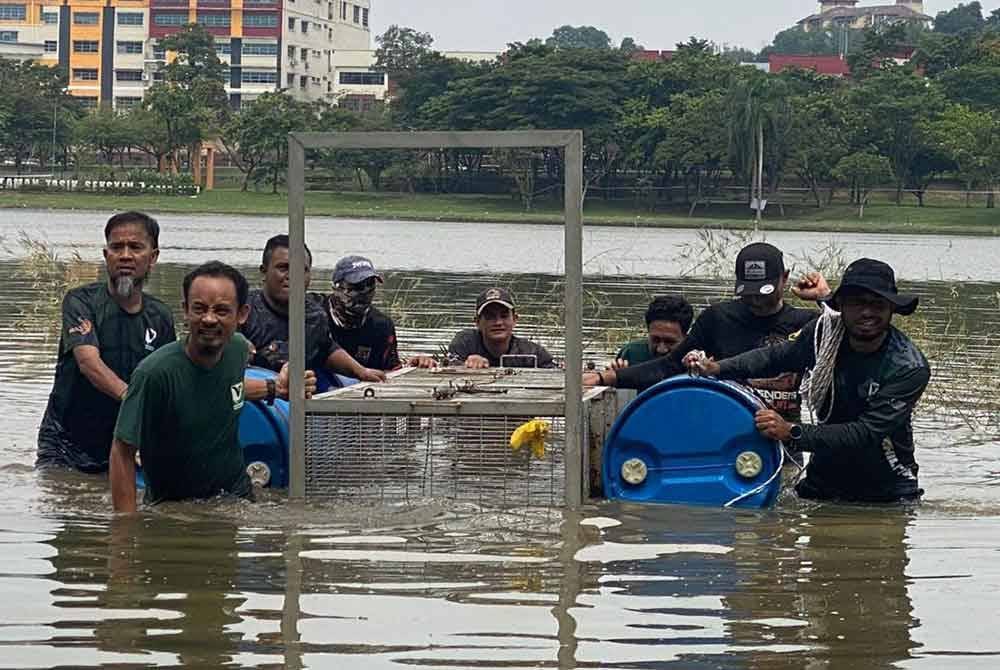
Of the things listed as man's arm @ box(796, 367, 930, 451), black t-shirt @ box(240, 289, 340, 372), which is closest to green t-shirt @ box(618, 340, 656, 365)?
black t-shirt @ box(240, 289, 340, 372)

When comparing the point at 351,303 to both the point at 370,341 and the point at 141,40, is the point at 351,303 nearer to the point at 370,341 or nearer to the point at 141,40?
the point at 370,341

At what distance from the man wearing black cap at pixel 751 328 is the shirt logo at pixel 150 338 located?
2.16 metres

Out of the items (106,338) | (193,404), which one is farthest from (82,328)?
(193,404)

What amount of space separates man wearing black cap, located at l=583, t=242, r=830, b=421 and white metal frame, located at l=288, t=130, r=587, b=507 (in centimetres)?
119

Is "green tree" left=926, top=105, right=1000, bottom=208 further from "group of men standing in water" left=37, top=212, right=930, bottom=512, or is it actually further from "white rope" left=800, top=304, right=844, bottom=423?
"white rope" left=800, top=304, right=844, bottom=423

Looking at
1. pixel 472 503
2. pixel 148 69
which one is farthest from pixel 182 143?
pixel 472 503

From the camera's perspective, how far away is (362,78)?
169 metres

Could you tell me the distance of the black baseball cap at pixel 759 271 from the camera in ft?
32.2

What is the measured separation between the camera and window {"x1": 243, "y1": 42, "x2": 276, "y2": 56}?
534ft

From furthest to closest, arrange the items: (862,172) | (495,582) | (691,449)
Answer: (862,172)
(691,449)
(495,582)

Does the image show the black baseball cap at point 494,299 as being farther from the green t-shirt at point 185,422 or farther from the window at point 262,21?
the window at point 262,21

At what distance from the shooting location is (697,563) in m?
8.23

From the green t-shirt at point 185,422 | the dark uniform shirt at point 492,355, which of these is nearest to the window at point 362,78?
the dark uniform shirt at point 492,355

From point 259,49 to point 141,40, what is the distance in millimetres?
9473
